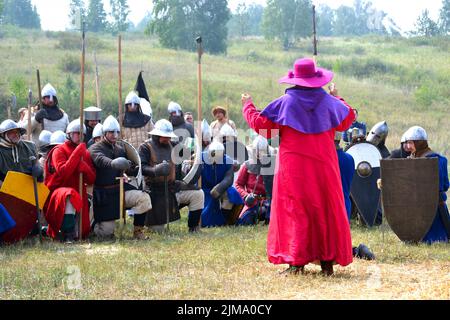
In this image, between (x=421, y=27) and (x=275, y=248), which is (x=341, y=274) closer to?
(x=275, y=248)

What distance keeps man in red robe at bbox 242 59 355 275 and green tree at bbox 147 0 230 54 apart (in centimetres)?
4899

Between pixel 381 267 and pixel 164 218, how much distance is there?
12.7 feet

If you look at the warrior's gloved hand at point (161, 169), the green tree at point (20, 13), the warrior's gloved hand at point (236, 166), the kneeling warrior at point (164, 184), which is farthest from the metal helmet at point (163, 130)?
the green tree at point (20, 13)

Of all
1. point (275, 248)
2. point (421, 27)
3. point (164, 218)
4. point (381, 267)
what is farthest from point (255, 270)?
point (421, 27)

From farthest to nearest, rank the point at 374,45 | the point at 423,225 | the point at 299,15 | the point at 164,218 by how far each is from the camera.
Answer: the point at 299,15 → the point at 374,45 → the point at 164,218 → the point at 423,225

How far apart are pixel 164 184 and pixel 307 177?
407 cm

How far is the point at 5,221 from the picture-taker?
10.0 meters

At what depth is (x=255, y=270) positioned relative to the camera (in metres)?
8.10

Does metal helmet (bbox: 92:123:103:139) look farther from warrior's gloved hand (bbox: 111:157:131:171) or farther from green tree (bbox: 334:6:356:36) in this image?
green tree (bbox: 334:6:356:36)

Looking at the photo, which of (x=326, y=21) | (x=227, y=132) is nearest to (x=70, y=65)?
(x=227, y=132)

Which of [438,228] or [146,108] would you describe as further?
[146,108]

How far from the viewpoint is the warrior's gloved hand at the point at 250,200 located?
1234 cm

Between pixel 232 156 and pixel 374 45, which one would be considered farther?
pixel 374 45

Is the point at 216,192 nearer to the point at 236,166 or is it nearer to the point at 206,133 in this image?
the point at 236,166
